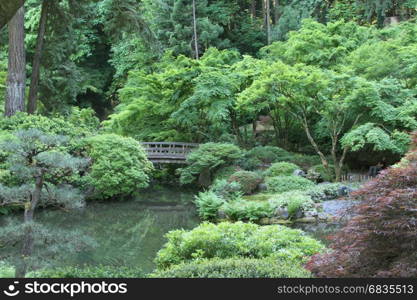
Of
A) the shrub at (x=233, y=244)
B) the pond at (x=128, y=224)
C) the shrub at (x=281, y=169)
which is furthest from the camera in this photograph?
the shrub at (x=281, y=169)

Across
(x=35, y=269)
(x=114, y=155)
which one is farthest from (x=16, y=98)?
(x=35, y=269)

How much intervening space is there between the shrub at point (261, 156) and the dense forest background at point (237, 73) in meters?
1.26

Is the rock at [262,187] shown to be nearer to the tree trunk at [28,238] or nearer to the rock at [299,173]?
the rock at [299,173]

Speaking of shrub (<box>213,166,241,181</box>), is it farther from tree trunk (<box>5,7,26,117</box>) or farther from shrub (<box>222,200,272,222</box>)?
tree trunk (<box>5,7,26,117</box>)

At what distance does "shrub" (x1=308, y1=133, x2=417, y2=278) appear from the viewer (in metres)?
4.46

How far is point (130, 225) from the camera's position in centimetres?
1358

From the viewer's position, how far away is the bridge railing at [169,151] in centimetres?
1961

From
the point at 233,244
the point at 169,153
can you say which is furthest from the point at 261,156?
the point at 233,244

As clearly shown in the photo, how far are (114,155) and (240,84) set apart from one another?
19.5ft

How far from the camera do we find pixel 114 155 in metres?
16.1

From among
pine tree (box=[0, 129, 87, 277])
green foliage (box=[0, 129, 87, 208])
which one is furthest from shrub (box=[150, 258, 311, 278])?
green foliage (box=[0, 129, 87, 208])

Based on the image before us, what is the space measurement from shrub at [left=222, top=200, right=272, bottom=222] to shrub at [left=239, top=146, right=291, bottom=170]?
4.50 m

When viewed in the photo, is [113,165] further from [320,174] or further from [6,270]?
[6,270]

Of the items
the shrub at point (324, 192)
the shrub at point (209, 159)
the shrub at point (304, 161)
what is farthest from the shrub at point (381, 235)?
the shrub at point (304, 161)
